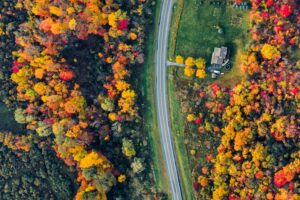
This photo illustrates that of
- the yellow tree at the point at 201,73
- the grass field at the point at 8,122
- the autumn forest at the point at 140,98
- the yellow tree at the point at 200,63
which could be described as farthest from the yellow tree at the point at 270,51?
the grass field at the point at 8,122

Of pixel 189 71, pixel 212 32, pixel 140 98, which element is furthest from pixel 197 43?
pixel 140 98

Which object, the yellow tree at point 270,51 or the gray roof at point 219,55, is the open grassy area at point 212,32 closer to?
the gray roof at point 219,55

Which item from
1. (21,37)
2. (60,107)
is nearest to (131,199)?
(60,107)

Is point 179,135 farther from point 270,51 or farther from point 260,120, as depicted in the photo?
point 270,51

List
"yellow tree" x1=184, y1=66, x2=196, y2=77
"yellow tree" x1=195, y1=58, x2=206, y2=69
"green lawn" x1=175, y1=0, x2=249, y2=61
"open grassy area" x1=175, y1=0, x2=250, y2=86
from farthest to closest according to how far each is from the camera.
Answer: "yellow tree" x1=184, y1=66, x2=196, y2=77 < "yellow tree" x1=195, y1=58, x2=206, y2=69 < "green lawn" x1=175, y1=0, x2=249, y2=61 < "open grassy area" x1=175, y1=0, x2=250, y2=86

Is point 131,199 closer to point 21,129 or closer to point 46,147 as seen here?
point 46,147

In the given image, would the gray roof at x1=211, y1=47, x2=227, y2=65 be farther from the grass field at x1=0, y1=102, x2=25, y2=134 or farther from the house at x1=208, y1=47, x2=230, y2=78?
the grass field at x1=0, y1=102, x2=25, y2=134

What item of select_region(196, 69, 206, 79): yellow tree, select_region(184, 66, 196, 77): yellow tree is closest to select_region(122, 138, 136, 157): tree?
select_region(184, 66, 196, 77): yellow tree
